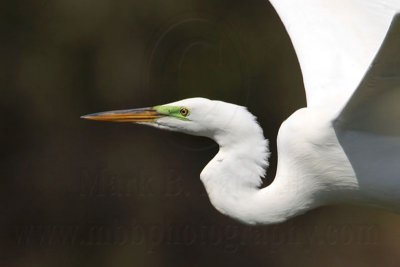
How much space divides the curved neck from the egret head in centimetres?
5

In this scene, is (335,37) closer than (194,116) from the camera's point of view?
No

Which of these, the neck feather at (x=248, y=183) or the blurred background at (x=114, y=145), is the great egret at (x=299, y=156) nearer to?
the neck feather at (x=248, y=183)

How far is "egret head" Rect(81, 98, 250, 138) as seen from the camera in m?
3.15

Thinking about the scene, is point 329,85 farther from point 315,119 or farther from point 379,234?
point 379,234

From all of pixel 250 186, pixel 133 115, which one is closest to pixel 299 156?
pixel 250 186

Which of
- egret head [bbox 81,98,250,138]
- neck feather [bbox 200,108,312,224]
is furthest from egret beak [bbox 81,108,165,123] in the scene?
neck feather [bbox 200,108,312,224]

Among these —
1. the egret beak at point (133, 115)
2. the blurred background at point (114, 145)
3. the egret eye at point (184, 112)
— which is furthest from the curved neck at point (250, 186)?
the blurred background at point (114, 145)

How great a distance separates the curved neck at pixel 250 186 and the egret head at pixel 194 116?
5 cm

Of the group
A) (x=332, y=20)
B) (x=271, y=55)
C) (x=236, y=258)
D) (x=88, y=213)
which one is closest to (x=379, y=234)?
(x=236, y=258)

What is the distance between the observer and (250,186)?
3176 millimetres

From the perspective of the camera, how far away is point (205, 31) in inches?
212

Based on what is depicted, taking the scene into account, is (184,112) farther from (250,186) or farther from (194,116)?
(250,186)

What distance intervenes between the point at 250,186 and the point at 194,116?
27 centimetres

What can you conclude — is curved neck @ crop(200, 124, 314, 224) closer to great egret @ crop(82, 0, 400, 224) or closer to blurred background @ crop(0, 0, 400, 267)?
great egret @ crop(82, 0, 400, 224)
